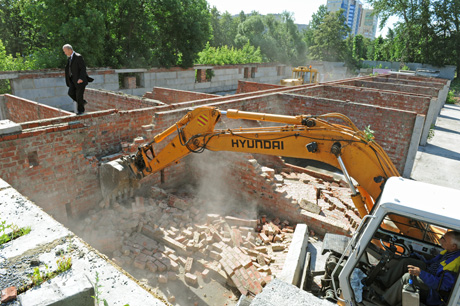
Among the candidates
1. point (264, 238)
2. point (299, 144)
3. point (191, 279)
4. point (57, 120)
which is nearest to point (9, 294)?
point (191, 279)

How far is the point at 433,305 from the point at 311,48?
52.8 m

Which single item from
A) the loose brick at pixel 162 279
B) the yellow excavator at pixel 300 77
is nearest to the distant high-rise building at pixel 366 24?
the yellow excavator at pixel 300 77

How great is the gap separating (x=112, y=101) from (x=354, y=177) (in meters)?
8.52

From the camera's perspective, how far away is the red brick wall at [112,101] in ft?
31.0

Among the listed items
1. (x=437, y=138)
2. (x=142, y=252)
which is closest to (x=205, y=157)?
(x=142, y=252)

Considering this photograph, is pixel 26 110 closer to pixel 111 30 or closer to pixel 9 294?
pixel 9 294

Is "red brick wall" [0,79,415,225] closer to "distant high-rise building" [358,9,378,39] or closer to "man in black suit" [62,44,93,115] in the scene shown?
"man in black suit" [62,44,93,115]

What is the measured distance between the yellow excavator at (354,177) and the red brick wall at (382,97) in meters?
8.13

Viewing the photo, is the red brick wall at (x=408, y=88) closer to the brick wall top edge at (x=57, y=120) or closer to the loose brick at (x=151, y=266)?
the brick wall top edge at (x=57, y=120)

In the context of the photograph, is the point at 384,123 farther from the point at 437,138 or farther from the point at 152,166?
the point at 437,138

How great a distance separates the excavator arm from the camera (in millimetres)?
4246

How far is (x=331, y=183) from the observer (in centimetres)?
867

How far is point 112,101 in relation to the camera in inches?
408

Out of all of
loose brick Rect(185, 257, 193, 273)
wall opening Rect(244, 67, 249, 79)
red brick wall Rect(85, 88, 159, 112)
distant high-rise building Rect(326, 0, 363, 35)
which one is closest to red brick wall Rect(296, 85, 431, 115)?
red brick wall Rect(85, 88, 159, 112)
